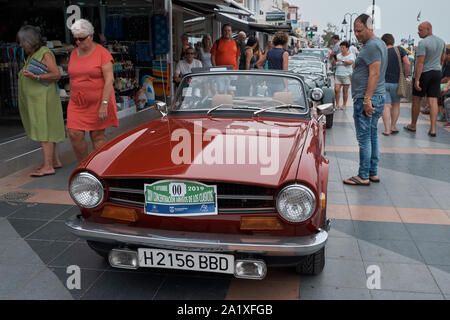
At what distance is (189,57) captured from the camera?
930cm

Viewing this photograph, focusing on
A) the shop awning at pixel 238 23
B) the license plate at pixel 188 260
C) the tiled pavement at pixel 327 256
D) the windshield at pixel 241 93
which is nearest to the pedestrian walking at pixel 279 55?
the tiled pavement at pixel 327 256

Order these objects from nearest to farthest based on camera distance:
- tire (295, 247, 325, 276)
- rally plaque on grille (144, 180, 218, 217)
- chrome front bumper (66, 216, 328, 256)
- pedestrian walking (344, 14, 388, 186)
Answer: chrome front bumper (66, 216, 328, 256) < rally plaque on grille (144, 180, 218, 217) < tire (295, 247, 325, 276) < pedestrian walking (344, 14, 388, 186)

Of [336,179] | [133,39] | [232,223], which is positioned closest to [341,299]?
[232,223]

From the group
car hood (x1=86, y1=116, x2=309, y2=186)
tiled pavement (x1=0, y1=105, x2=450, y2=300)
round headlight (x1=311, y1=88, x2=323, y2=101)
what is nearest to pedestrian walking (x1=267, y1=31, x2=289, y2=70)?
tiled pavement (x1=0, y1=105, x2=450, y2=300)

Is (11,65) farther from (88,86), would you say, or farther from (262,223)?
(262,223)

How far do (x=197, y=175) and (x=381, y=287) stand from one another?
59.4 inches

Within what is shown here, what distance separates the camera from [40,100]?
6012 millimetres

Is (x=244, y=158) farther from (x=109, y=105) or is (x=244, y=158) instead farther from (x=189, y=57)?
(x=189, y=57)

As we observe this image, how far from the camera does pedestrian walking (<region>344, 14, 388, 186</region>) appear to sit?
17.5 feet

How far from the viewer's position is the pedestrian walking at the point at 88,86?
515 cm

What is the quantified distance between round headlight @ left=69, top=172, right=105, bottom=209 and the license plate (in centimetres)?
46

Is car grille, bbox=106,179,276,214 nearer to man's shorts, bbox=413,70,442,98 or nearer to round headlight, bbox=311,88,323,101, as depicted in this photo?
round headlight, bbox=311,88,323,101

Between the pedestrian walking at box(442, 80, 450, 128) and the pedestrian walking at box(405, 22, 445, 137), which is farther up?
the pedestrian walking at box(405, 22, 445, 137)

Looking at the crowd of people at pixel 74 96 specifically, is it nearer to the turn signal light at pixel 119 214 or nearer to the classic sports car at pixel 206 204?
the classic sports car at pixel 206 204
